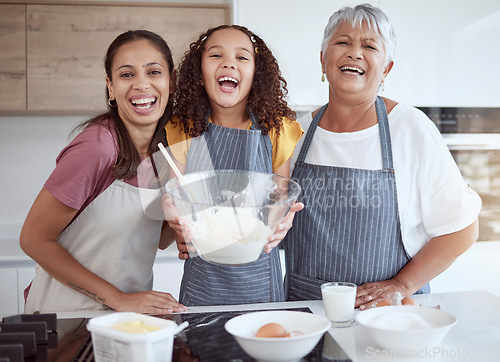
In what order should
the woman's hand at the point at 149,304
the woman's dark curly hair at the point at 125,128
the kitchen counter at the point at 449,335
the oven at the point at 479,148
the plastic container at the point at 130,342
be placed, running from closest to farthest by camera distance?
1. the plastic container at the point at 130,342
2. the kitchen counter at the point at 449,335
3. the woman's hand at the point at 149,304
4. the woman's dark curly hair at the point at 125,128
5. the oven at the point at 479,148

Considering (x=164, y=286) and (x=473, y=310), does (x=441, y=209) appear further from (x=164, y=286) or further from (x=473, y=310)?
(x=164, y=286)

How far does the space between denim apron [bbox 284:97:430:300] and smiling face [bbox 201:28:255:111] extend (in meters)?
0.35

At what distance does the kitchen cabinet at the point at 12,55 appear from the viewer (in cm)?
254

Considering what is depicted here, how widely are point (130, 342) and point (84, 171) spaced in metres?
0.59

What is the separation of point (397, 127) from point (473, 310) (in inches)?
21.1

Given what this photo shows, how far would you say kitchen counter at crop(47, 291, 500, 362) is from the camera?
0.91m

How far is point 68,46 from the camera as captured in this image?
2.57 metres

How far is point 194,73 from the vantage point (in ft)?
4.83

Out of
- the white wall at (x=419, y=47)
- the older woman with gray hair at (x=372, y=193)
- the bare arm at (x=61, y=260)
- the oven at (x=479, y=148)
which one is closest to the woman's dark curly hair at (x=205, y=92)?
the older woman with gray hair at (x=372, y=193)

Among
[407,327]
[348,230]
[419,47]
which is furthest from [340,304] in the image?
[419,47]

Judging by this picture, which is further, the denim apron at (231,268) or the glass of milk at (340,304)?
the denim apron at (231,268)

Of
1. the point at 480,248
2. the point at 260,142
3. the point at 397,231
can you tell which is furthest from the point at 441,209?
the point at 480,248

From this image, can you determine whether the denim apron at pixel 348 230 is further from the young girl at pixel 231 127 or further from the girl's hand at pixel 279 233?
the girl's hand at pixel 279 233

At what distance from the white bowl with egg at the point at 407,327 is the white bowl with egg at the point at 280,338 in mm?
92
